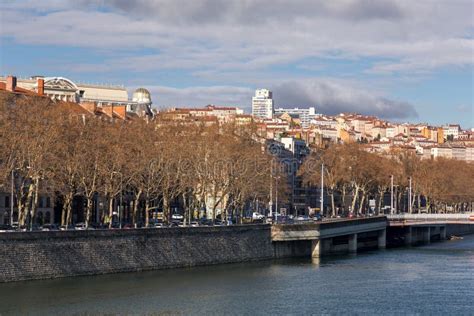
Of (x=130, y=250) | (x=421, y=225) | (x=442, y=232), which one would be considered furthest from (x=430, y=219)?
(x=130, y=250)

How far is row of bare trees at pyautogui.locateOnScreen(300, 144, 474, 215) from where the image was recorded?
150 meters

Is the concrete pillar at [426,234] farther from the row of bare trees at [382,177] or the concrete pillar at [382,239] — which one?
the concrete pillar at [382,239]

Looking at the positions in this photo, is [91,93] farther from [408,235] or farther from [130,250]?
[130,250]

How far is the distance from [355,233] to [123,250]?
3997cm

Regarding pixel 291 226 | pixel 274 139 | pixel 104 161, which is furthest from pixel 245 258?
pixel 274 139

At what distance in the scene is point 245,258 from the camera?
8738 centimetres

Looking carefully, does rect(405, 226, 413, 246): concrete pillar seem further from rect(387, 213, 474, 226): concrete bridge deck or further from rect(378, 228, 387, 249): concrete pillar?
rect(378, 228, 387, 249): concrete pillar

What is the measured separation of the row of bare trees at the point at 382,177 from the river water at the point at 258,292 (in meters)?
62.1

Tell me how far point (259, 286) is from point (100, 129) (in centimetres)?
2616

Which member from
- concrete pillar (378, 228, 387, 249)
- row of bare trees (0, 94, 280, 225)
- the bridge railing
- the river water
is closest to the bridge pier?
the bridge railing

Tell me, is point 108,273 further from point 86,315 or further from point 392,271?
point 392,271

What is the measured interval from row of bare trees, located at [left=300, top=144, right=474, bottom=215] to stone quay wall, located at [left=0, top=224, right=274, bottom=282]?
57.1 meters

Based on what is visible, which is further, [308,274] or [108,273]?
[308,274]

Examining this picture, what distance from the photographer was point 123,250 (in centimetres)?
7381
